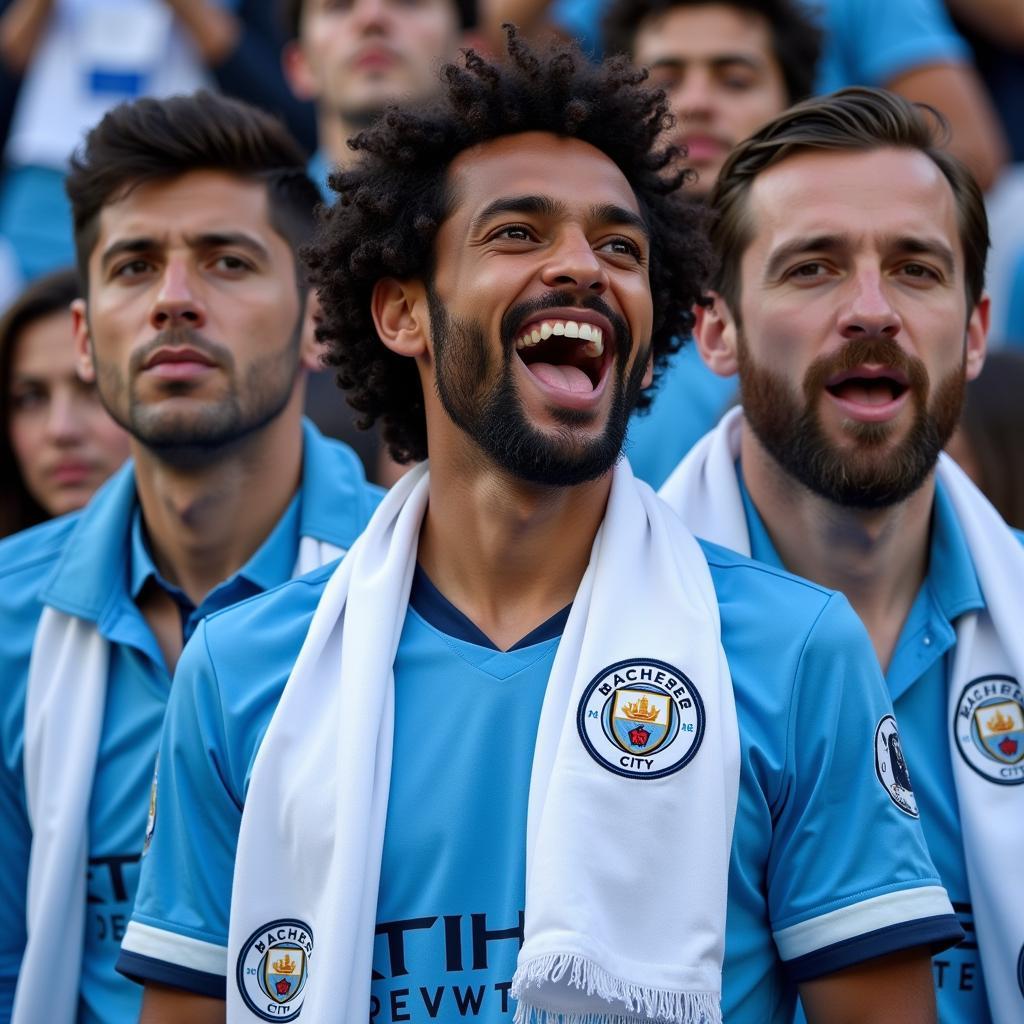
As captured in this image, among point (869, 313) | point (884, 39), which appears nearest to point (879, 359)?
point (869, 313)

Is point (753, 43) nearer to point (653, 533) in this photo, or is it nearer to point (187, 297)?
point (187, 297)

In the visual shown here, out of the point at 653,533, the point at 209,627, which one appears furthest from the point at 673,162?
the point at 209,627

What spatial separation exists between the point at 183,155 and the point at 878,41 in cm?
286

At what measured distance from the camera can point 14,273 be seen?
21.4ft

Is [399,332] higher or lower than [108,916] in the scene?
higher

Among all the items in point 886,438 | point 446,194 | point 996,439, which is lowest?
point 886,438

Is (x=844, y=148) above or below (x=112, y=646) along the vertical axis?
above

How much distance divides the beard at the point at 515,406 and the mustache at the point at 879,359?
1.60 ft

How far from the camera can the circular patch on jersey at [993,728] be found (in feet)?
10.4

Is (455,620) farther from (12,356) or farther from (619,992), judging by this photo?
(12,356)

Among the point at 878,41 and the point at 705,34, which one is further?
the point at 878,41

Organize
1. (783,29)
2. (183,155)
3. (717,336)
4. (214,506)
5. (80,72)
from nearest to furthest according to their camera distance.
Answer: (717,336) < (214,506) < (183,155) < (783,29) < (80,72)

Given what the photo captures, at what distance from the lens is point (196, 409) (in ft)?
12.8

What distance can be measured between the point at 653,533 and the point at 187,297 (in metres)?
1.44
